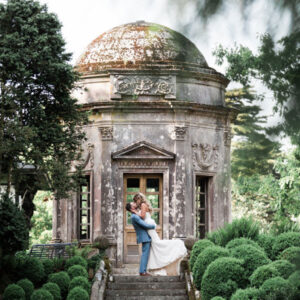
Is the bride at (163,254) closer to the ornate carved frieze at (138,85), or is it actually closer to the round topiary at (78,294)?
the round topiary at (78,294)

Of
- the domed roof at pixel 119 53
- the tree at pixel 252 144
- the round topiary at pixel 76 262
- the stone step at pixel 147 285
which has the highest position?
the domed roof at pixel 119 53

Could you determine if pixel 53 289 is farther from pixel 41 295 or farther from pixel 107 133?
pixel 107 133

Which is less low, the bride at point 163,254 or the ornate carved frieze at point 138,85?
the ornate carved frieze at point 138,85

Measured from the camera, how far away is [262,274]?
11.0 metres

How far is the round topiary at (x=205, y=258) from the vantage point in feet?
43.1

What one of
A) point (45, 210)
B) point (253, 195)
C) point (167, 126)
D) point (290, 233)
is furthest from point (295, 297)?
point (45, 210)

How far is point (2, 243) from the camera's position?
47.7 feet

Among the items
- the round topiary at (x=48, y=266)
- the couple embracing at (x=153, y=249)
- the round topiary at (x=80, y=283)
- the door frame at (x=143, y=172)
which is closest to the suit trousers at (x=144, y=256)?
the couple embracing at (x=153, y=249)

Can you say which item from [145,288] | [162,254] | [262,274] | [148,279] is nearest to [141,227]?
[162,254]

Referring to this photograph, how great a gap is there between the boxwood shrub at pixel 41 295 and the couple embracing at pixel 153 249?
3.05 meters

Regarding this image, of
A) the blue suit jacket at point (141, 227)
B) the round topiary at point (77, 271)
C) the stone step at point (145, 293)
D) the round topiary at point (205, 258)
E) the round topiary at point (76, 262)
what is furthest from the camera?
the round topiary at point (76, 262)

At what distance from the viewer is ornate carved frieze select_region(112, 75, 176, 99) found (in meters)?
19.5

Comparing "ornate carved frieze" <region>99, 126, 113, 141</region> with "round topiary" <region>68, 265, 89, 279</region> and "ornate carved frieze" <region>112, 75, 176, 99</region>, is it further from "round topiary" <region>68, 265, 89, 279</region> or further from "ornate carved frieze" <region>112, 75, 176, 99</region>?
"round topiary" <region>68, 265, 89, 279</region>

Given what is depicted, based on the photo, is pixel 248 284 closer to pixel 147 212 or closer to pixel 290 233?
pixel 290 233
